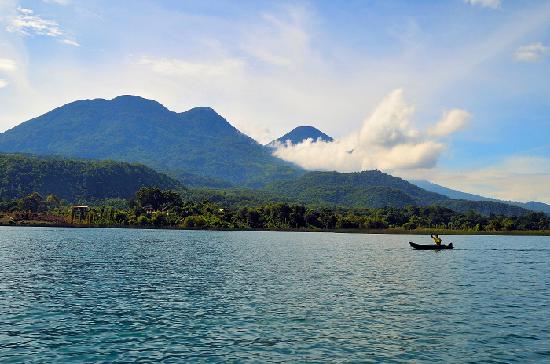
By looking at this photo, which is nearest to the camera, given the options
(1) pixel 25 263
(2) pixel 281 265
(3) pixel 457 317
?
(3) pixel 457 317

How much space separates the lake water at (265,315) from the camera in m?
34.7

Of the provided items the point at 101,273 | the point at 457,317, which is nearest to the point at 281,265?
the point at 101,273

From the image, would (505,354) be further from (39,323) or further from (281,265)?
(281,265)

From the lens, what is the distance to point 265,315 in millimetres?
46844

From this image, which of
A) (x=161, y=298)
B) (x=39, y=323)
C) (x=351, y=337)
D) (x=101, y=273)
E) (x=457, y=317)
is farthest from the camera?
(x=101, y=273)

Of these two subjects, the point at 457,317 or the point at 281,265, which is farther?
the point at 281,265

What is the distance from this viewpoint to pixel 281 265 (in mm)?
97688

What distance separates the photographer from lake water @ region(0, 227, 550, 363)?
34688 millimetres

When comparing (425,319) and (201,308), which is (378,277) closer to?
(425,319)

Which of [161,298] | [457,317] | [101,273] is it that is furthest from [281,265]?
[457,317]

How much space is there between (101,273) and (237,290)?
90.0 ft

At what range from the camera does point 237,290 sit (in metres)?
62.7

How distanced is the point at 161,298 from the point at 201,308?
25.7ft

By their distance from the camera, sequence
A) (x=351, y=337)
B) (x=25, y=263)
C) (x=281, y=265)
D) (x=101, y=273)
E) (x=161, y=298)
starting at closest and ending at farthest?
(x=351, y=337)
(x=161, y=298)
(x=101, y=273)
(x=25, y=263)
(x=281, y=265)
